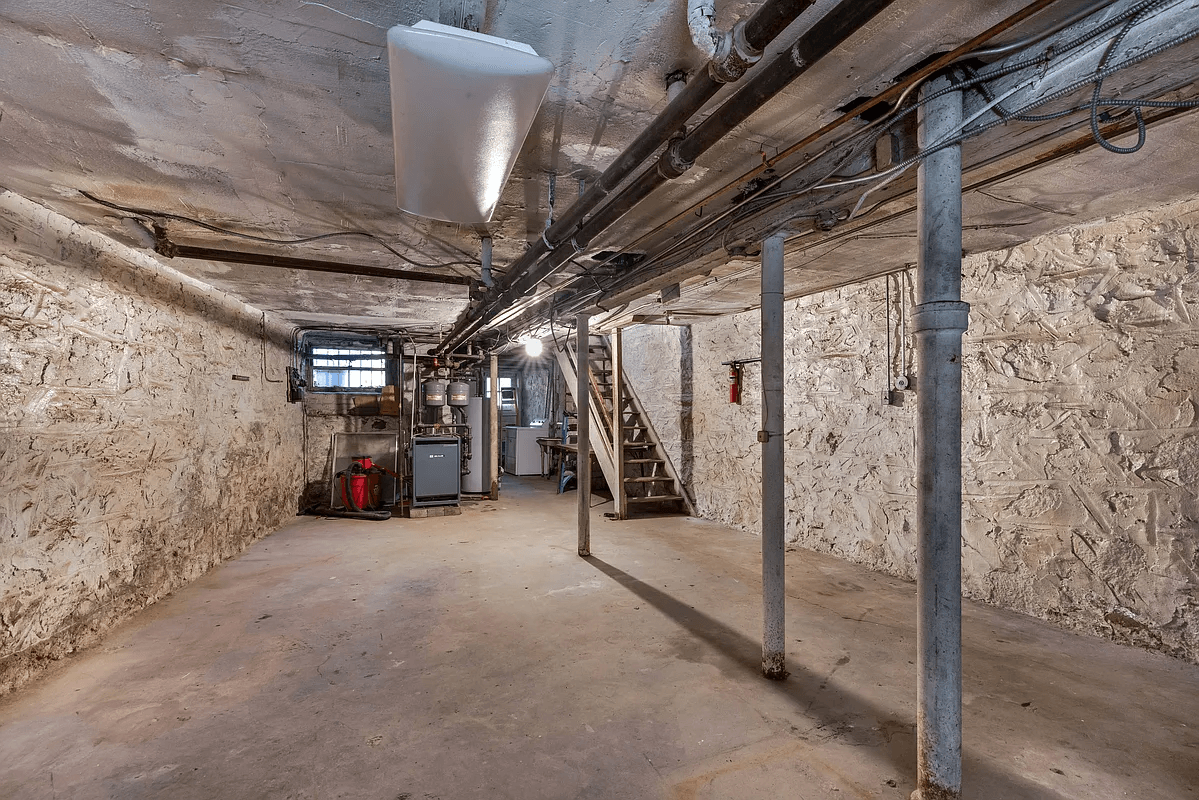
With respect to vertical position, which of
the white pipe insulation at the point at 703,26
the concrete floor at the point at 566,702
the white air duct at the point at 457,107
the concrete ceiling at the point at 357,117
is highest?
the concrete ceiling at the point at 357,117

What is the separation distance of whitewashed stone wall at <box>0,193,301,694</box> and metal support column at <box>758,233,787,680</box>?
327 centimetres

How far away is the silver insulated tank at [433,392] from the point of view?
22.4ft

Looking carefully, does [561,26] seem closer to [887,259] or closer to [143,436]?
[887,259]

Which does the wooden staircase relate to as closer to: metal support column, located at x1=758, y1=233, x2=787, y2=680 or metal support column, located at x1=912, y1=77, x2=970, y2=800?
metal support column, located at x1=758, y1=233, x2=787, y2=680

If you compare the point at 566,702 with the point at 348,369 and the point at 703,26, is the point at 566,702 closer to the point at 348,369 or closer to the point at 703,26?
the point at 703,26

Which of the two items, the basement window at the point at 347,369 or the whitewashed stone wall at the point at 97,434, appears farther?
the basement window at the point at 347,369

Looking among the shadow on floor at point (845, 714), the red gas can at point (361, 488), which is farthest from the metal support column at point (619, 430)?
the red gas can at point (361, 488)

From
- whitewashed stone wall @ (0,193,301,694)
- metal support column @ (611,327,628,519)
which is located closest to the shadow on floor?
metal support column @ (611,327,628,519)

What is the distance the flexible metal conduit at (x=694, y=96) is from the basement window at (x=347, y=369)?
213 inches

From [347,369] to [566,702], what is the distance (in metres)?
6.14

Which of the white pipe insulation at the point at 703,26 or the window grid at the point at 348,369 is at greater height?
the white pipe insulation at the point at 703,26

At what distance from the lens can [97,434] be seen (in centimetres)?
279

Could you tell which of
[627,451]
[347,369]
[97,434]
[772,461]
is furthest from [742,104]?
[347,369]

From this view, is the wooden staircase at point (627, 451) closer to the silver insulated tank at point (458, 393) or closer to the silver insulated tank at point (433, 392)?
the silver insulated tank at point (458, 393)
